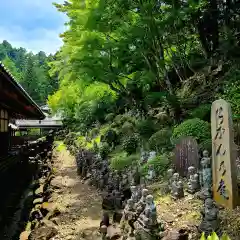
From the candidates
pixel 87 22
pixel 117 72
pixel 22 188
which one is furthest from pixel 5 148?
pixel 87 22

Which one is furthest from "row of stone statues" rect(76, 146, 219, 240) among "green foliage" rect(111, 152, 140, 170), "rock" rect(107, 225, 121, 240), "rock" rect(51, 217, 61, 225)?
"rock" rect(51, 217, 61, 225)

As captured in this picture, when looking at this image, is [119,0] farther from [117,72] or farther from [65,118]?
[65,118]

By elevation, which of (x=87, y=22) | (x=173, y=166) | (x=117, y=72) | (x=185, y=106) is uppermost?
(x=87, y=22)

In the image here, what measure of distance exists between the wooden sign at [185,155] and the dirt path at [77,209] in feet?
8.53

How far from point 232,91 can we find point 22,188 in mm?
9492

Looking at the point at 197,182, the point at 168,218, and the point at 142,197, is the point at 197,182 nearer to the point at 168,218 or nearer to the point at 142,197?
the point at 168,218

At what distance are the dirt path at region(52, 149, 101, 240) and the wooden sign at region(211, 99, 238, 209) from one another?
9.69 feet

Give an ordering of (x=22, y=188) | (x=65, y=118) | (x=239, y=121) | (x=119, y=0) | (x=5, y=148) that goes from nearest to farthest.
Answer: (x=239, y=121), (x=119, y=0), (x=22, y=188), (x=5, y=148), (x=65, y=118)

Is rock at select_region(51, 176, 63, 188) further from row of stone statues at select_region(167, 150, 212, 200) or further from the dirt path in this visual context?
row of stone statues at select_region(167, 150, 212, 200)

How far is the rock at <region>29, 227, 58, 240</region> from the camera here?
280 inches

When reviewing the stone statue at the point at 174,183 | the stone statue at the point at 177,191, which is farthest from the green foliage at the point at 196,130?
the stone statue at the point at 177,191

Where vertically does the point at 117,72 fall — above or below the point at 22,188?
above

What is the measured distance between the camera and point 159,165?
1027 cm

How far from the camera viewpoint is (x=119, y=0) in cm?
1291
